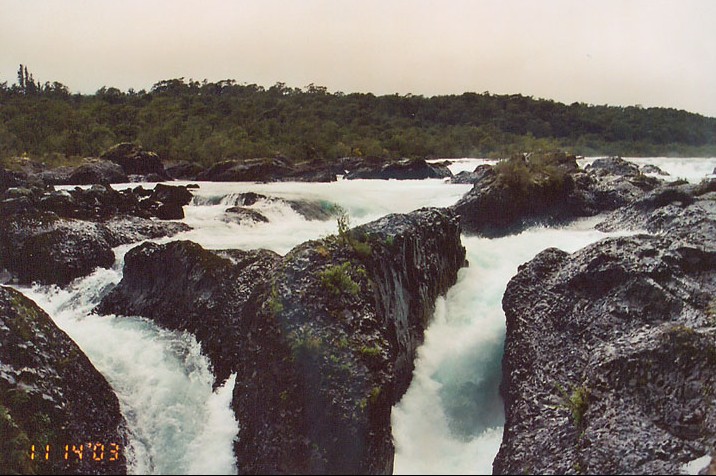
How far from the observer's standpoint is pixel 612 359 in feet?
18.9

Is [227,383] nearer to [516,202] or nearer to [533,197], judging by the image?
[516,202]

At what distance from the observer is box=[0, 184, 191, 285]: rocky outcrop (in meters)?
11.4

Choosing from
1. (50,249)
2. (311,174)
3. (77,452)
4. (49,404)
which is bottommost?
(77,452)

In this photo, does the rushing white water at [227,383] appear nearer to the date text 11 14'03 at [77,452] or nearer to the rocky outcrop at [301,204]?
the date text 11 14'03 at [77,452]

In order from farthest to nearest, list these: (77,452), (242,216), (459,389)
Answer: (242,216) → (459,389) → (77,452)

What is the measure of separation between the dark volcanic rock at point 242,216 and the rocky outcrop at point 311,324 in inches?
287

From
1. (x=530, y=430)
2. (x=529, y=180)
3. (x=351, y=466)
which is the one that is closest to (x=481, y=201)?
(x=529, y=180)

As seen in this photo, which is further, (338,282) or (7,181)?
(7,181)

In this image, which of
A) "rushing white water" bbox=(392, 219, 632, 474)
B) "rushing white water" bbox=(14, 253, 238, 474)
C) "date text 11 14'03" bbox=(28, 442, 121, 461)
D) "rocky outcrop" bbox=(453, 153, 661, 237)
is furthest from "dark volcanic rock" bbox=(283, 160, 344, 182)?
"date text 11 14'03" bbox=(28, 442, 121, 461)

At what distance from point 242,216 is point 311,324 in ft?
37.6

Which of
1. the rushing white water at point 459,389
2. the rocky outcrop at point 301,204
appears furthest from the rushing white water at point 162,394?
the rocky outcrop at point 301,204

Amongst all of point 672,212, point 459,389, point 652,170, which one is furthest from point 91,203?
point 652,170

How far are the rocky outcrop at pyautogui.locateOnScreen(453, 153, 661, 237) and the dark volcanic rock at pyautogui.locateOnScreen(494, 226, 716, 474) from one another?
6.26m

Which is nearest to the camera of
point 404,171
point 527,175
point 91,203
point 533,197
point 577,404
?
point 577,404
